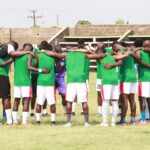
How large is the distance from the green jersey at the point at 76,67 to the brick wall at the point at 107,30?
93.8 ft

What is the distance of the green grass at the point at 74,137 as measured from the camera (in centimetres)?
1090

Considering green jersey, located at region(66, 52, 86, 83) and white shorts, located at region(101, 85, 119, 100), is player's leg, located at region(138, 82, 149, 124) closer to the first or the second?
white shorts, located at region(101, 85, 119, 100)

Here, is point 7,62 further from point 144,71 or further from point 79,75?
point 144,71

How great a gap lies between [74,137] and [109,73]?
254cm

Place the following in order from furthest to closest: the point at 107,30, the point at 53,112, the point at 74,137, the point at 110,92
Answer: the point at 107,30 → the point at 53,112 → the point at 110,92 → the point at 74,137

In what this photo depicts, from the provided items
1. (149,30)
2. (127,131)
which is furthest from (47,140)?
(149,30)

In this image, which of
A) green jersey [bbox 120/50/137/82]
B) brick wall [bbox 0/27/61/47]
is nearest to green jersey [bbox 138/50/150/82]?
green jersey [bbox 120/50/137/82]

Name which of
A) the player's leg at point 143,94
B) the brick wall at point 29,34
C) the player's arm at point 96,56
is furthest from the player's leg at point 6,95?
the brick wall at point 29,34

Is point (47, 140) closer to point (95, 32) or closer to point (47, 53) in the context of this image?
point (47, 53)

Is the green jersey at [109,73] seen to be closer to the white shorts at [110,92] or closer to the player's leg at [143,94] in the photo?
the white shorts at [110,92]

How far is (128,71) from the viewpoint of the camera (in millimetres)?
14289

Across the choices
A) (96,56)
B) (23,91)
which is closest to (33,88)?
(23,91)

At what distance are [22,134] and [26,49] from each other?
2.64 meters

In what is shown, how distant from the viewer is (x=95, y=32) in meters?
43.6
